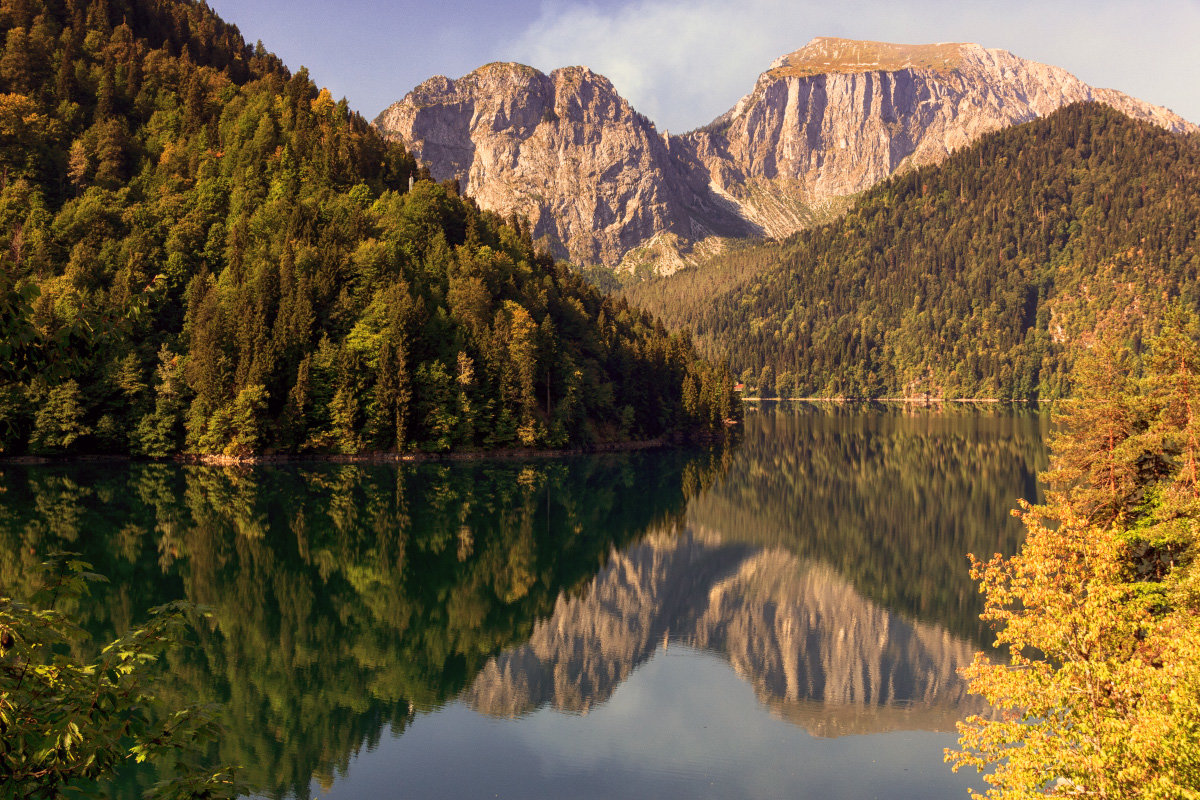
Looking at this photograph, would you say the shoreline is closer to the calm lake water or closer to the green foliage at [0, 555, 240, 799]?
the calm lake water

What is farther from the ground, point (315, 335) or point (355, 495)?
point (315, 335)

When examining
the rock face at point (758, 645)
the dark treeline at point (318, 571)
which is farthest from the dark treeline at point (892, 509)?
the dark treeline at point (318, 571)

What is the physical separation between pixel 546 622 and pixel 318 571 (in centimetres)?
1454

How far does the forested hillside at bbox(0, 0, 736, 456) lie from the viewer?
10281cm

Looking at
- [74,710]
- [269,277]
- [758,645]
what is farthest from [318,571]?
[269,277]

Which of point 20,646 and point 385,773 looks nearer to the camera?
point 20,646

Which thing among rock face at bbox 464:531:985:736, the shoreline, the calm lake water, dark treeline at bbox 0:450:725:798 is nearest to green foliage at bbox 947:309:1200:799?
rock face at bbox 464:531:985:736

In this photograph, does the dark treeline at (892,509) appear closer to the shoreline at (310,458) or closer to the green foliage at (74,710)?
the shoreline at (310,458)

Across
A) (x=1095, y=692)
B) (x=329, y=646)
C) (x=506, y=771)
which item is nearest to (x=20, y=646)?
(x=1095, y=692)

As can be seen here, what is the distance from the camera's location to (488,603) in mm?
46844

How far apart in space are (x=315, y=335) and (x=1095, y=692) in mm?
104017

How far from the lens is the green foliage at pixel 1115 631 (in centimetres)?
1583

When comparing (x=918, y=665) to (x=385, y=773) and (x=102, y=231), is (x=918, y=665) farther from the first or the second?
(x=102, y=231)

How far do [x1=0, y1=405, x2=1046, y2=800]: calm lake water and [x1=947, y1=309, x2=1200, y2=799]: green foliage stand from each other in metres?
7.42
